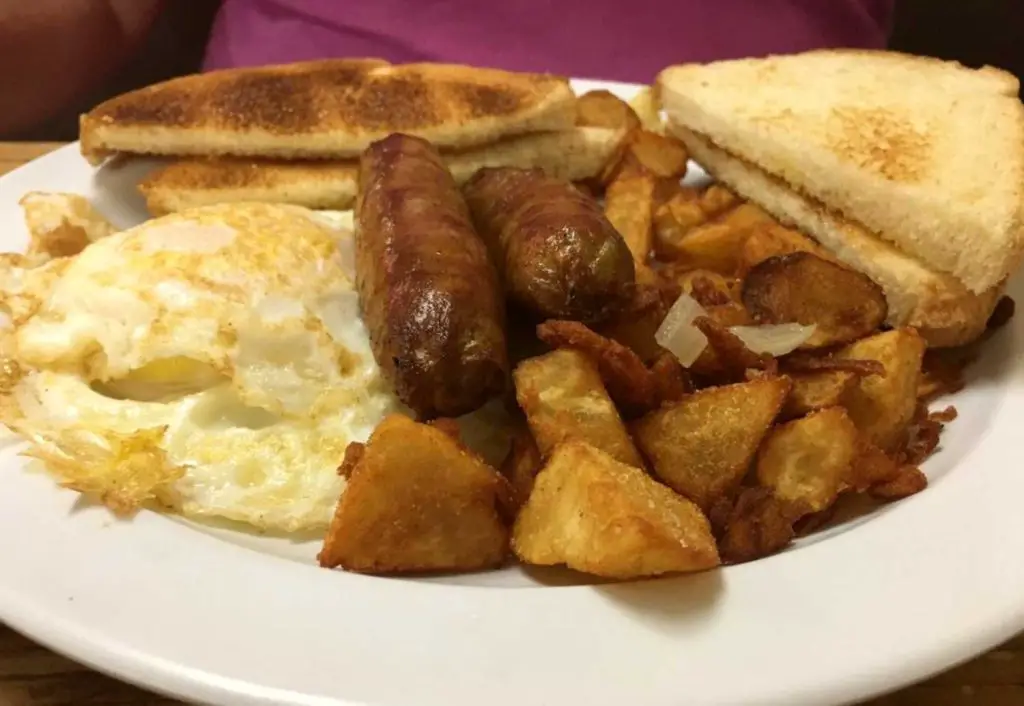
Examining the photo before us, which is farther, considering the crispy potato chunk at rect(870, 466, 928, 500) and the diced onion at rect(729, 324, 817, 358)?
the diced onion at rect(729, 324, 817, 358)

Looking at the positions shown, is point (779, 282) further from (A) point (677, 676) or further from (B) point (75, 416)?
(B) point (75, 416)

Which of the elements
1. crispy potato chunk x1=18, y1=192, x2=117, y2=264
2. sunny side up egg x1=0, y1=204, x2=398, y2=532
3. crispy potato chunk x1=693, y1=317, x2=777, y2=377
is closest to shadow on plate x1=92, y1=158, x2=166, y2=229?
crispy potato chunk x1=18, y1=192, x2=117, y2=264

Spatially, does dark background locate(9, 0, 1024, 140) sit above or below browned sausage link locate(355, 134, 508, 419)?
below

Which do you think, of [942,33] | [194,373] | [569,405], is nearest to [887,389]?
[569,405]

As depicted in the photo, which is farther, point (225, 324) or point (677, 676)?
point (225, 324)

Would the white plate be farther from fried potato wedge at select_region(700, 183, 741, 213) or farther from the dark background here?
the dark background

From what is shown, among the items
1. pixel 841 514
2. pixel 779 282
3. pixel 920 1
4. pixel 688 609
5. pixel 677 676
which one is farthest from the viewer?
pixel 920 1

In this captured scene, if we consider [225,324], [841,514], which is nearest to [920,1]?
[841,514]
